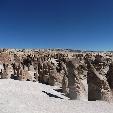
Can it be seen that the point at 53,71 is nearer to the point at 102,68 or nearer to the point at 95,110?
the point at 102,68

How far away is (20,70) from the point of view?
30.1m

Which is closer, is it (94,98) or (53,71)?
(94,98)

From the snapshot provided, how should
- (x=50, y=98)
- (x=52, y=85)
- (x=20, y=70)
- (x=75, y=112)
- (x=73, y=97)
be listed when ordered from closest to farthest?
(x=75, y=112) → (x=50, y=98) → (x=73, y=97) → (x=52, y=85) → (x=20, y=70)

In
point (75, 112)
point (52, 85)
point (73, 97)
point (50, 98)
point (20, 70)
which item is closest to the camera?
point (75, 112)

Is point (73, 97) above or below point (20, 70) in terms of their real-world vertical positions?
below

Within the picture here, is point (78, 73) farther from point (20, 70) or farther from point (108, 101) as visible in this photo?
point (20, 70)

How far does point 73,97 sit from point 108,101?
2.59 meters

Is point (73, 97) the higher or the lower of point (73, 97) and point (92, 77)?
the lower

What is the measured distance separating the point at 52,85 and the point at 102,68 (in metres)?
7.87

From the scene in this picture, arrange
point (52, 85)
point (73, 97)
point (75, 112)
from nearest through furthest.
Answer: point (75, 112) < point (73, 97) < point (52, 85)

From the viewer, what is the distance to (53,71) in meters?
28.5

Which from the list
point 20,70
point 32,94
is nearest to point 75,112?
point 32,94

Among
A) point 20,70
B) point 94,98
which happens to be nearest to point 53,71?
point 20,70

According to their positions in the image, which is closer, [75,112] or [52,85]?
[75,112]
